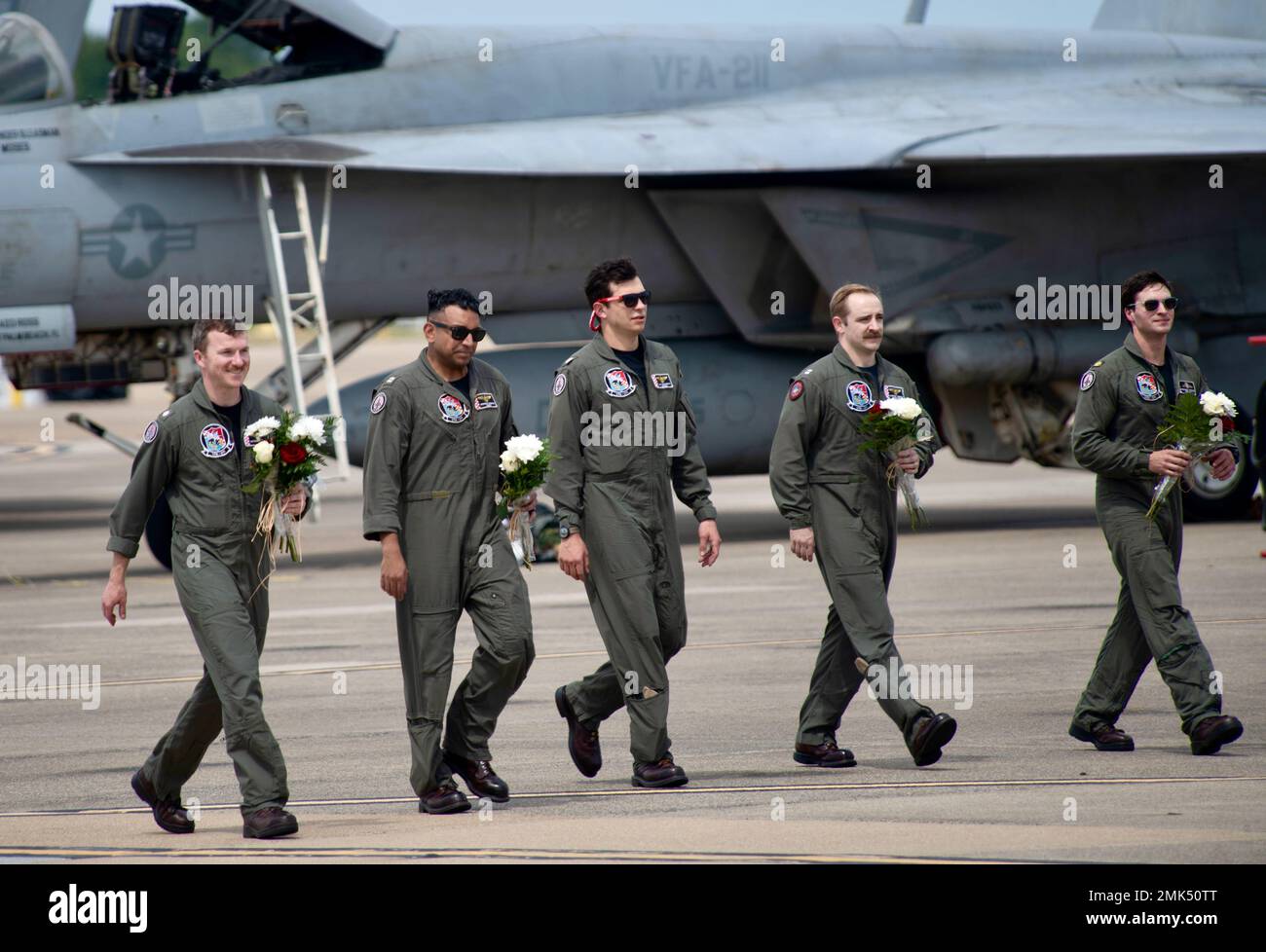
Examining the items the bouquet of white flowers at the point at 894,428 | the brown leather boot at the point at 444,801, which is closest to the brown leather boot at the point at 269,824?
the brown leather boot at the point at 444,801

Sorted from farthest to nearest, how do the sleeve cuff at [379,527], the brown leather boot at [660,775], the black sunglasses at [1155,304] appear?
the black sunglasses at [1155,304] < the brown leather boot at [660,775] < the sleeve cuff at [379,527]

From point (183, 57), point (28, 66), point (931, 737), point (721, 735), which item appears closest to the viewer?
point (931, 737)

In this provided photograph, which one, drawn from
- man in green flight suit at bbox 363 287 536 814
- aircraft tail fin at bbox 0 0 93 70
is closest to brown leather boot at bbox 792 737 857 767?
man in green flight suit at bbox 363 287 536 814

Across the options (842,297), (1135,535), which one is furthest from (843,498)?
(1135,535)

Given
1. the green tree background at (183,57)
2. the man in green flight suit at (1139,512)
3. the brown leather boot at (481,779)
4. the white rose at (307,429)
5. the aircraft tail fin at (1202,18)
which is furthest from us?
the aircraft tail fin at (1202,18)

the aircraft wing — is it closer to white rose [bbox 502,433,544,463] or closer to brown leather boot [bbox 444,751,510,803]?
white rose [bbox 502,433,544,463]

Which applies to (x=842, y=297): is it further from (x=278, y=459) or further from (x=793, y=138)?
(x=793, y=138)

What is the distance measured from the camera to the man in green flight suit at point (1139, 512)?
7418mm

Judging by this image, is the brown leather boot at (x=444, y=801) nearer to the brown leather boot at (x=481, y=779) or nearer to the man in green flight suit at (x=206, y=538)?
the brown leather boot at (x=481, y=779)

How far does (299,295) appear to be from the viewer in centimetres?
1562

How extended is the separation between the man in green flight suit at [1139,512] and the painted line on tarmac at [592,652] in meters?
3.35

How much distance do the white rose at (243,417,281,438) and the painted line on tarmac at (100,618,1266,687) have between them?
12.7ft

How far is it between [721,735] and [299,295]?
28.3 ft

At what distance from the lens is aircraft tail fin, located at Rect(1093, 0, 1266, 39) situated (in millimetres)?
20922
